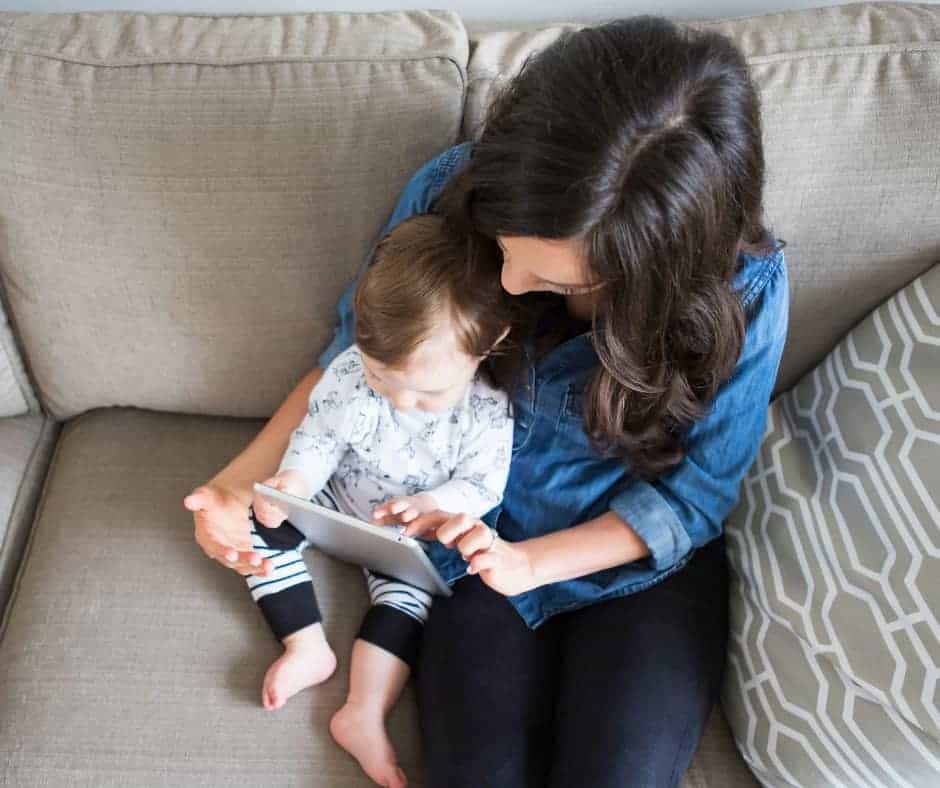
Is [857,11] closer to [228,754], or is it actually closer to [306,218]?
[306,218]

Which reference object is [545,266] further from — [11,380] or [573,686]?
[11,380]

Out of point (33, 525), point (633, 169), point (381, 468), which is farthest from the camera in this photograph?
point (33, 525)

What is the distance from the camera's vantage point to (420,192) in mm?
931

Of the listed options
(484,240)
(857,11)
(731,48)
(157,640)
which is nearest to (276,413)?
(157,640)

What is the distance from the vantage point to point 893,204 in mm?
956

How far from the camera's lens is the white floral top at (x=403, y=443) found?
0.97 metres

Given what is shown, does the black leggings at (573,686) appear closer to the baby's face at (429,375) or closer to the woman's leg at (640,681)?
the woman's leg at (640,681)

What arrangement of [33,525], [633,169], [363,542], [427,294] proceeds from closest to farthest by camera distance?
1. [633,169]
2. [427,294]
3. [363,542]
4. [33,525]

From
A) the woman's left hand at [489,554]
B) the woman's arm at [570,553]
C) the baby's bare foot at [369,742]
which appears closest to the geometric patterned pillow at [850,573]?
the woman's arm at [570,553]

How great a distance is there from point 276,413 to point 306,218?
25cm

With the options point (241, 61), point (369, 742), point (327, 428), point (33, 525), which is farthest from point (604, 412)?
point (33, 525)

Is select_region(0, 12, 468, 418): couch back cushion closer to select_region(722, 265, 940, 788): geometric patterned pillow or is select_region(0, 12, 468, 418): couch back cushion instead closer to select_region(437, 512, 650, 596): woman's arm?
select_region(437, 512, 650, 596): woman's arm

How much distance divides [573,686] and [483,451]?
0.27 m

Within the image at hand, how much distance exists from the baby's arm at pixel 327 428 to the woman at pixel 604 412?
2.1 inches
